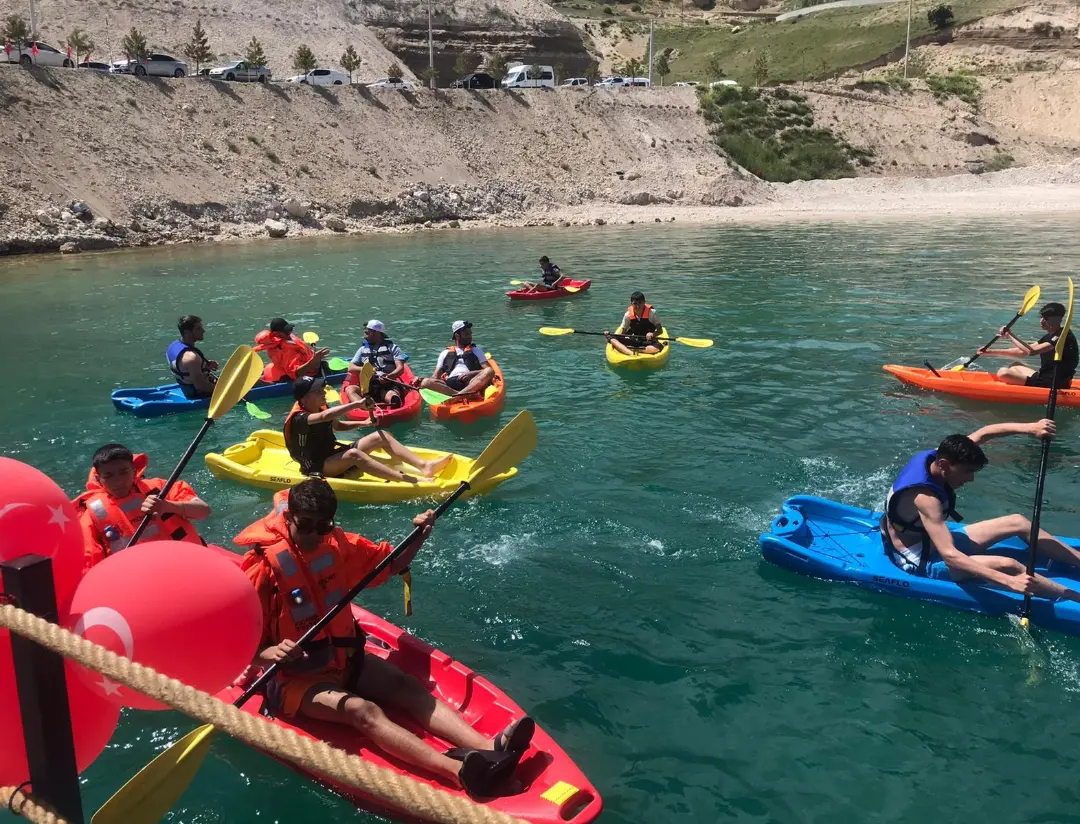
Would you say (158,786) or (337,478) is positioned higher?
(158,786)

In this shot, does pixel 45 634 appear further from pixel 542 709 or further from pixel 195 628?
pixel 542 709

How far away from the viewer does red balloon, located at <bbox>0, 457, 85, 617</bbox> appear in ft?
9.55

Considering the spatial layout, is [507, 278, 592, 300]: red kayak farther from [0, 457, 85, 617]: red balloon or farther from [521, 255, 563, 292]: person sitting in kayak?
[0, 457, 85, 617]: red balloon

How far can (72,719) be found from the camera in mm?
2732

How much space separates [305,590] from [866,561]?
15.3 ft

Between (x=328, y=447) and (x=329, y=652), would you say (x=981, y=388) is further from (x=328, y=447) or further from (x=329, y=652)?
(x=329, y=652)

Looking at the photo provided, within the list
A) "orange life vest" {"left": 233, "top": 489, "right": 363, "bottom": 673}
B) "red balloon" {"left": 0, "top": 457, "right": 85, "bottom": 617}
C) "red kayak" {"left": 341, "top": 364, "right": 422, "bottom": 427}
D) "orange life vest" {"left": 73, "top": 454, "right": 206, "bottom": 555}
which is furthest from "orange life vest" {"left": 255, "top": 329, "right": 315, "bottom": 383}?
"red balloon" {"left": 0, "top": 457, "right": 85, "bottom": 617}

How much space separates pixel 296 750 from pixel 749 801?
3.62 metres

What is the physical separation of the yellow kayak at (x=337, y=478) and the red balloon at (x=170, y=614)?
5.20 meters

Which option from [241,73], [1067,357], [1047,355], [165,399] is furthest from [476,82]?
[1067,357]

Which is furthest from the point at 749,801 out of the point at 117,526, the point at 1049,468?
the point at 1049,468

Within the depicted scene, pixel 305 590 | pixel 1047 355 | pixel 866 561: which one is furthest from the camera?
pixel 1047 355

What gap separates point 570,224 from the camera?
4084cm

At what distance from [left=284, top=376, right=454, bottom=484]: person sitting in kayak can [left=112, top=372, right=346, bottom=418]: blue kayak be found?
3.43 meters
